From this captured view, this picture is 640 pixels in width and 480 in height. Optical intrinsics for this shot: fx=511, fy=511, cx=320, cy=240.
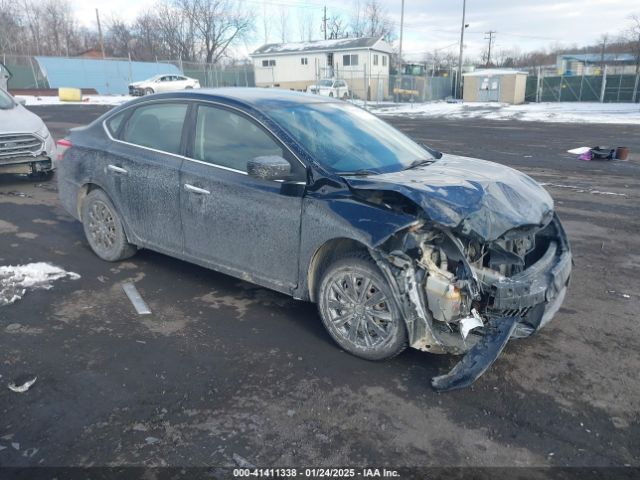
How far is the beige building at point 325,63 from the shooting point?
151ft

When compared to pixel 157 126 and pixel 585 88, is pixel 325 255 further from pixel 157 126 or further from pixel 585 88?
pixel 585 88

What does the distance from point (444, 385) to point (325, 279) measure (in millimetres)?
1057

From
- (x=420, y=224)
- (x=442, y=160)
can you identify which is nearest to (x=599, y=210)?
(x=442, y=160)

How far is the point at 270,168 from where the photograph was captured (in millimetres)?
3604

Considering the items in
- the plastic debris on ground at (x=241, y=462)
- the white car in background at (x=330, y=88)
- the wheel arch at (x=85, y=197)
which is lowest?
the plastic debris on ground at (x=241, y=462)

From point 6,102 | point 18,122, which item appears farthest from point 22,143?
point 6,102

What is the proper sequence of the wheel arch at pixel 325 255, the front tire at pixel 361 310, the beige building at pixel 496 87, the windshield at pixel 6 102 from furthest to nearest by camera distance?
the beige building at pixel 496 87, the windshield at pixel 6 102, the wheel arch at pixel 325 255, the front tire at pixel 361 310

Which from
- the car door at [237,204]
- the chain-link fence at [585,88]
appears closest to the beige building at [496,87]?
the chain-link fence at [585,88]

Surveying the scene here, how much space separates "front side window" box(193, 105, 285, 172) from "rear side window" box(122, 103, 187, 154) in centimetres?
26

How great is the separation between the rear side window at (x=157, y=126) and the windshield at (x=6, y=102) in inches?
227

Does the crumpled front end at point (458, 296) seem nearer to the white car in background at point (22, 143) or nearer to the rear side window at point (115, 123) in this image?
the rear side window at point (115, 123)

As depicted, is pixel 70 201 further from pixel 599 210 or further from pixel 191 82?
pixel 191 82

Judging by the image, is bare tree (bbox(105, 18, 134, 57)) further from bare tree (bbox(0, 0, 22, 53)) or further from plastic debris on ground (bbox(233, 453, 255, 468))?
plastic debris on ground (bbox(233, 453, 255, 468))

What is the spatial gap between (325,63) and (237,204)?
47.8 m
